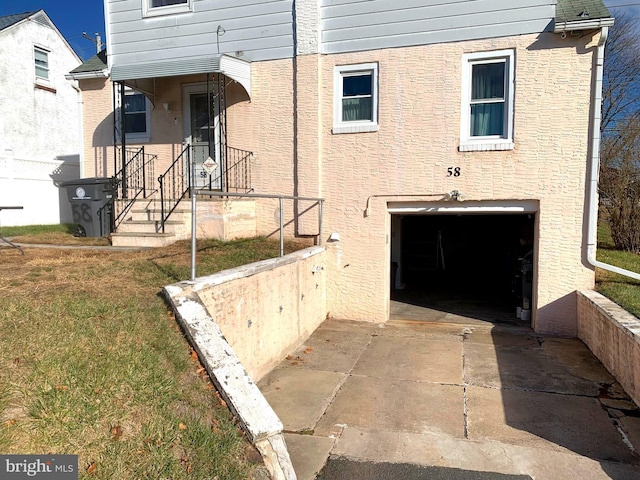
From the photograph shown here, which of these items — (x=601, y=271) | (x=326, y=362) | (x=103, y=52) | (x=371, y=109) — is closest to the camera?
(x=326, y=362)

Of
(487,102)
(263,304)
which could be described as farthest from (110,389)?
(487,102)

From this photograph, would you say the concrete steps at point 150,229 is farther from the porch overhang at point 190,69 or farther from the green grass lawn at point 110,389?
the green grass lawn at point 110,389

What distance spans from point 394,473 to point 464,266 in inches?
533

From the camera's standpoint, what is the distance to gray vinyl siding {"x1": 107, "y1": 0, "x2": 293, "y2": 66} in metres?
9.24

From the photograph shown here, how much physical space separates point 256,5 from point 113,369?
8.05 m

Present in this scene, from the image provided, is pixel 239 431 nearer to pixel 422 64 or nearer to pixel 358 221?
pixel 358 221

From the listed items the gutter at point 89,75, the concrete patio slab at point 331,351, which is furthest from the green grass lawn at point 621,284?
the gutter at point 89,75

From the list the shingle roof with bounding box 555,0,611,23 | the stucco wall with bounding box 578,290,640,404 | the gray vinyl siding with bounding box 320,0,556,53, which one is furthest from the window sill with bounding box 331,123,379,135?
the stucco wall with bounding box 578,290,640,404

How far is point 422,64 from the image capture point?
8.46m

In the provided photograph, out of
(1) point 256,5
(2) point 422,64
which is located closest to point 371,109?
(2) point 422,64

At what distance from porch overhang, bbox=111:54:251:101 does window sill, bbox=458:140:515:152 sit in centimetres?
437

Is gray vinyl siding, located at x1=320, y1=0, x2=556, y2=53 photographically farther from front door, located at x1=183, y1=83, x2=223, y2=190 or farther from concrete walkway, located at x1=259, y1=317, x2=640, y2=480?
concrete walkway, located at x1=259, y1=317, x2=640, y2=480

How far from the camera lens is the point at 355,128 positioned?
8.88m

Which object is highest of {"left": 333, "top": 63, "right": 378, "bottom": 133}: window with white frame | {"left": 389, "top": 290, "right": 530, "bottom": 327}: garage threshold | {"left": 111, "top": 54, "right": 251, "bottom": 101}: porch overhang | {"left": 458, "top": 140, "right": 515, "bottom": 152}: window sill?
{"left": 111, "top": 54, "right": 251, "bottom": 101}: porch overhang
